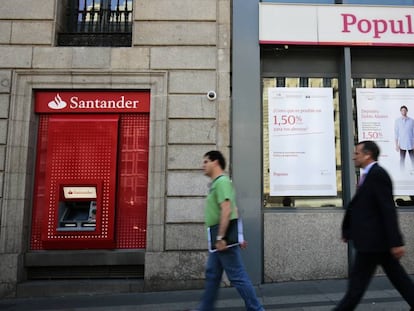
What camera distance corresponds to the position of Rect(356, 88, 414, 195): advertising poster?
7254 millimetres

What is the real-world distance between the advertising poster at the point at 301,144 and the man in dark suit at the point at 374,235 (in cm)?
332

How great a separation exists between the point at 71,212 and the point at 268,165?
11.6ft

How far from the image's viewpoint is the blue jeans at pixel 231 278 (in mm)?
4020

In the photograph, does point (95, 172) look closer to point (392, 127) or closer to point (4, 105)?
point (4, 105)

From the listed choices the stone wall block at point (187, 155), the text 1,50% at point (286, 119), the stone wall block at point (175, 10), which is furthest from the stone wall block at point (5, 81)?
the text 1,50% at point (286, 119)

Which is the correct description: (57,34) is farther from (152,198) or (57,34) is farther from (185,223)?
(185,223)

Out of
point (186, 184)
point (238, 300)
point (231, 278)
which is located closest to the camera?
point (231, 278)

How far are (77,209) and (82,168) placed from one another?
72 cm

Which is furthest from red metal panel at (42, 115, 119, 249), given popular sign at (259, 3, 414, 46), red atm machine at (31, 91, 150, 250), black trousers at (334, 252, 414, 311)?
black trousers at (334, 252, 414, 311)

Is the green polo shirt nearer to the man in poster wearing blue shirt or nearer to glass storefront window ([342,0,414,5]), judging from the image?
the man in poster wearing blue shirt

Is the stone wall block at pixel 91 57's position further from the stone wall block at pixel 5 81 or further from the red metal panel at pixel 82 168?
the stone wall block at pixel 5 81

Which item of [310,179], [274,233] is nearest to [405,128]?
[310,179]

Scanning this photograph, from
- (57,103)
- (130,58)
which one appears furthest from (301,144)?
(57,103)

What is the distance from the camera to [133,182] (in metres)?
6.97
